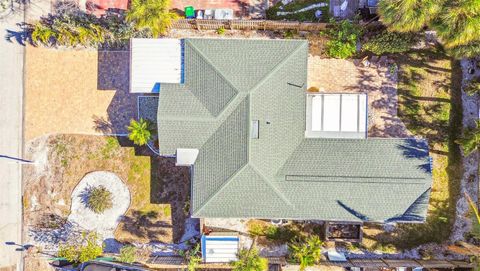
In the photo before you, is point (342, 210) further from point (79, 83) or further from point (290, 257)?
point (79, 83)

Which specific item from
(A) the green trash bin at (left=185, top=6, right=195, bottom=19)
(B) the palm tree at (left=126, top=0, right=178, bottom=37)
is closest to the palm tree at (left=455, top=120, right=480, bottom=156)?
(A) the green trash bin at (left=185, top=6, right=195, bottom=19)

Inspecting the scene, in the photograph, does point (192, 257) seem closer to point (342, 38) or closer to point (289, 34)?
point (289, 34)

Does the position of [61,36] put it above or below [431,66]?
above

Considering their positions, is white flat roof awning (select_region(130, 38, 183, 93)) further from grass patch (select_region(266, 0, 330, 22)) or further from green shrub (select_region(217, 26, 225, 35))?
grass patch (select_region(266, 0, 330, 22))

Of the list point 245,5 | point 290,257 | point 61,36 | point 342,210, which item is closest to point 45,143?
point 61,36

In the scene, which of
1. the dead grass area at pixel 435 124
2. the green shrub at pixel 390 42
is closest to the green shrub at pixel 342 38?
the green shrub at pixel 390 42

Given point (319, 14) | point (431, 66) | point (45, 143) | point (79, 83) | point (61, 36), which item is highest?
point (319, 14)
